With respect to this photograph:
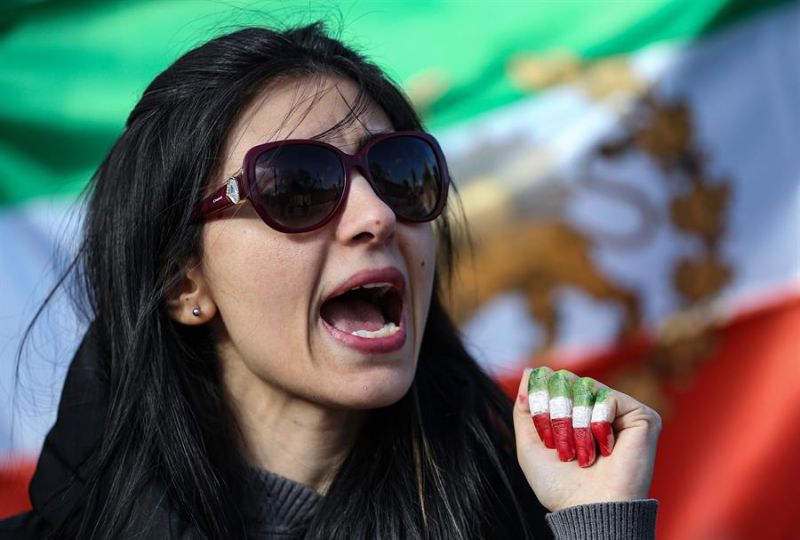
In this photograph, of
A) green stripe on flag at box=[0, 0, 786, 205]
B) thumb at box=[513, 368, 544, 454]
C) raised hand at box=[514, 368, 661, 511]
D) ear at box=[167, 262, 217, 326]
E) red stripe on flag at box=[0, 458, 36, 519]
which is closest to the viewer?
raised hand at box=[514, 368, 661, 511]

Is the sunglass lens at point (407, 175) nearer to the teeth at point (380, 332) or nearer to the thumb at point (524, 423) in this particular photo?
the teeth at point (380, 332)

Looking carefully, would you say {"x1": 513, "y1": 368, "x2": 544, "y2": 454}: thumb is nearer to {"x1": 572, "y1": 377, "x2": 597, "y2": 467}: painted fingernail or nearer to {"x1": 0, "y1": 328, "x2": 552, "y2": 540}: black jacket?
{"x1": 572, "y1": 377, "x2": 597, "y2": 467}: painted fingernail

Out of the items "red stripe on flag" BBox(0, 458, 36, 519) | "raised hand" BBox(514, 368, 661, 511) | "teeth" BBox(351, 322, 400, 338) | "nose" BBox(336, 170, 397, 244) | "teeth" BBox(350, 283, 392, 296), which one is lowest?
"red stripe on flag" BBox(0, 458, 36, 519)

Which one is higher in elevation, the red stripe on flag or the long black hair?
the long black hair

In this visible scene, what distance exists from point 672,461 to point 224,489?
2272 mm

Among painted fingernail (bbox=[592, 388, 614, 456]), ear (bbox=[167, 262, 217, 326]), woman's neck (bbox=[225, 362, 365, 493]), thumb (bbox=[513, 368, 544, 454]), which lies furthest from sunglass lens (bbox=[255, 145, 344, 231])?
painted fingernail (bbox=[592, 388, 614, 456])

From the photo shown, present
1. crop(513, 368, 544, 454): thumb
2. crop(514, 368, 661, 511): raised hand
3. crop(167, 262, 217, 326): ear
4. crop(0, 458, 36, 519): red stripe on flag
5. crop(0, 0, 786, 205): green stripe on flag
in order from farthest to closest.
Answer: crop(0, 0, 786, 205): green stripe on flag → crop(0, 458, 36, 519): red stripe on flag → crop(167, 262, 217, 326): ear → crop(513, 368, 544, 454): thumb → crop(514, 368, 661, 511): raised hand

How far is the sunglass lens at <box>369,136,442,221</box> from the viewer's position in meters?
2.05

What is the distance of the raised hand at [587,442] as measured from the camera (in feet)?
6.28

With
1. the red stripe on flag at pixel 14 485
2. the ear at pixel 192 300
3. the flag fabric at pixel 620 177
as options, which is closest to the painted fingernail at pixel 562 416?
the ear at pixel 192 300

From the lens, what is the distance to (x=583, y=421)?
1.93 meters

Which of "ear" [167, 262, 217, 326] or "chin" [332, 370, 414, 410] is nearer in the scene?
"chin" [332, 370, 414, 410]

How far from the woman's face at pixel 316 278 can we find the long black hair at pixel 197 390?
0.27ft

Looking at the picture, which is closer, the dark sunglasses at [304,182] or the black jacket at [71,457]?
the dark sunglasses at [304,182]
